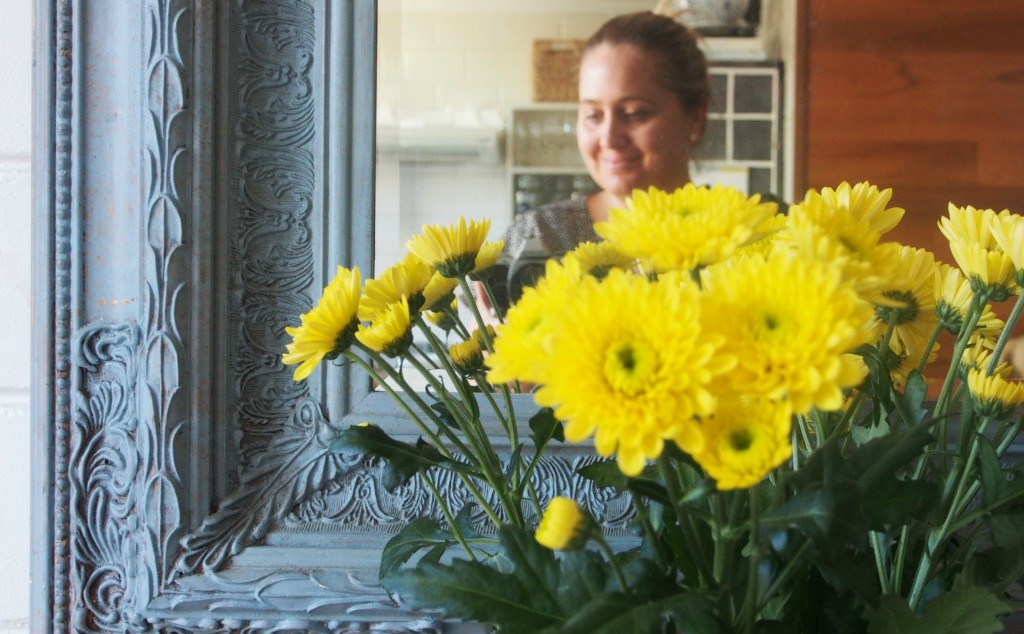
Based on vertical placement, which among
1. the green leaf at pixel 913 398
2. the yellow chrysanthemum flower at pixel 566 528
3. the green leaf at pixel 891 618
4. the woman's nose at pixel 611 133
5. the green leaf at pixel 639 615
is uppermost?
the woman's nose at pixel 611 133

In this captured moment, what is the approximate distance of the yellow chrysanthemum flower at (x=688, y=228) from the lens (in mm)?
284

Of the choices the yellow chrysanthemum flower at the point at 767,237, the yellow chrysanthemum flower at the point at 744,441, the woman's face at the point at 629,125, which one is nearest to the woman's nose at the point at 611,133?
the woman's face at the point at 629,125

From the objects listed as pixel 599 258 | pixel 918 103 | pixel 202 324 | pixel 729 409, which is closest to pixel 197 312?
pixel 202 324

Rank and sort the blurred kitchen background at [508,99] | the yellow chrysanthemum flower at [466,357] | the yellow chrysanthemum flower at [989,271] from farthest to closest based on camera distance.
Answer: the blurred kitchen background at [508,99], the yellow chrysanthemum flower at [466,357], the yellow chrysanthemum flower at [989,271]

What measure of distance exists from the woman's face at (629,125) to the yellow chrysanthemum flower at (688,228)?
0.29 metres

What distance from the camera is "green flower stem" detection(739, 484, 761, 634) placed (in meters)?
0.28

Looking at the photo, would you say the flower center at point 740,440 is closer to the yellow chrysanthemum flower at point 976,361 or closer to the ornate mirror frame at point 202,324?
the yellow chrysanthemum flower at point 976,361

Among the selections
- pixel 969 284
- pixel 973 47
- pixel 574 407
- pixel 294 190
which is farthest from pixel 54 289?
pixel 973 47

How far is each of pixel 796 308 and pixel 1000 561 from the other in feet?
0.75

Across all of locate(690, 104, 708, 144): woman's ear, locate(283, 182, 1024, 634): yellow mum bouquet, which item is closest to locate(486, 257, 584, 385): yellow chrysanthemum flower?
locate(283, 182, 1024, 634): yellow mum bouquet

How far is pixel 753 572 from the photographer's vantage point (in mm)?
300

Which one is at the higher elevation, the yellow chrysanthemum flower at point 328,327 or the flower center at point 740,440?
the yellow chrysanthemum flower at point 328,327

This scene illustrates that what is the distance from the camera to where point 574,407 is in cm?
25

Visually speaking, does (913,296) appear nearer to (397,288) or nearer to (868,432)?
(868,432)
